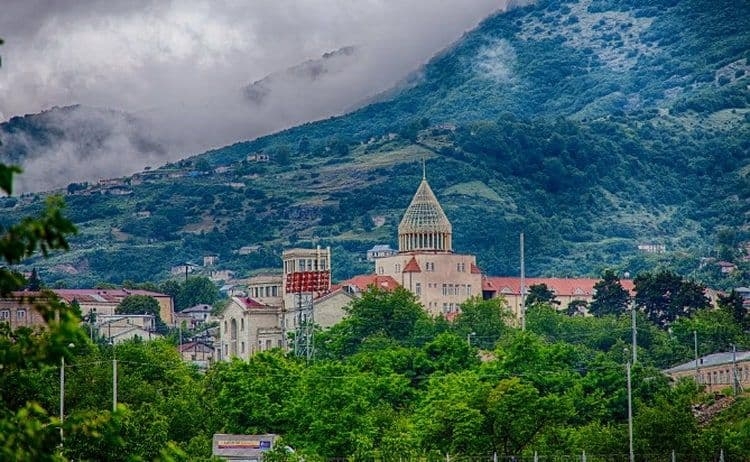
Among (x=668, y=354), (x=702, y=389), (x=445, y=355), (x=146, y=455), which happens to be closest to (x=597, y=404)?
(x=702, y=389)

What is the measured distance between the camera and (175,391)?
4230 inches

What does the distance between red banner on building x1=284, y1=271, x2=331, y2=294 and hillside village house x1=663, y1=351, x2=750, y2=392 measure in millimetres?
37656

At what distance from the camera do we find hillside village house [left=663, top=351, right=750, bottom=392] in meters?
143

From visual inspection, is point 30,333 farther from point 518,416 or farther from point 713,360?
point 713,360

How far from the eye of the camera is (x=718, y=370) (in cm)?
14962

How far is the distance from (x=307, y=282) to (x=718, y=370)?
48.9m

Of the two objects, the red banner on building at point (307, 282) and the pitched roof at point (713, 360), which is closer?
the pitched roof at point (713, 360)

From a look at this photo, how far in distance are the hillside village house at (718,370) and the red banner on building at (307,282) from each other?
124 feet

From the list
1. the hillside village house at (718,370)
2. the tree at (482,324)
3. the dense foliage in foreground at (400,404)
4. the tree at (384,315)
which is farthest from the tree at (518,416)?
the tree at (482,324)

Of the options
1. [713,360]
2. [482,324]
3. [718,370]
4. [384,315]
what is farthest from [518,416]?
[482,324]

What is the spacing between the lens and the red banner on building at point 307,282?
613ft

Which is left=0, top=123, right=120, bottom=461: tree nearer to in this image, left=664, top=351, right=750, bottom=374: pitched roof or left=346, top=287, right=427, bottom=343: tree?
left=664, top=351, right=750, bottom=374: pitched roof

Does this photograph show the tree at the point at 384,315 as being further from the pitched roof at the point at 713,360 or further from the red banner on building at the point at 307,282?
the pitched roof at the point at 713,360

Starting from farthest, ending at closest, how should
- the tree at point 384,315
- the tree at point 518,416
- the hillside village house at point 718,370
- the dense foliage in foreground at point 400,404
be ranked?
the tree at point 384,315, the hillside village house at point 718,370, the tree at point 518,416, the dense foliage in foreground at point 400,404
